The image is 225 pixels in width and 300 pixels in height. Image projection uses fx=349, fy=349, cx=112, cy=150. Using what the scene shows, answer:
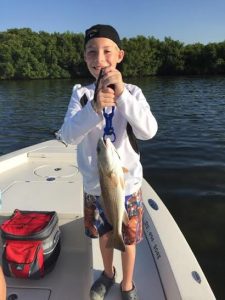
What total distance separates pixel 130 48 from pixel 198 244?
55.3 m

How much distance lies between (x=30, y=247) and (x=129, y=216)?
3.70 ft

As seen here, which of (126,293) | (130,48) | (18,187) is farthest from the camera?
(130,48)

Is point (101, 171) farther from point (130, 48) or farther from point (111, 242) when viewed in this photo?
point (130, 48)

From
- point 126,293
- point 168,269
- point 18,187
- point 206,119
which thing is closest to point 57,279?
point 126,293

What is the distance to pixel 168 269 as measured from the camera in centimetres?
280

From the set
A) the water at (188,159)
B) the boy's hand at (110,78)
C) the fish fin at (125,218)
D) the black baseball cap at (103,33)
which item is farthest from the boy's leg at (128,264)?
the water at (188,159)

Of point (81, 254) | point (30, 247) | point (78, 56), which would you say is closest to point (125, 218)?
→ point (30, 247)

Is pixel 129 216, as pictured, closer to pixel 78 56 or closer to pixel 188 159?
pixel 188 159

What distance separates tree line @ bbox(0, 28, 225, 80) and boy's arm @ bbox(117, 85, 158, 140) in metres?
48.5

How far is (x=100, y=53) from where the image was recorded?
2232 mm

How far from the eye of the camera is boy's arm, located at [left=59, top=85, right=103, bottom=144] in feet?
6.81

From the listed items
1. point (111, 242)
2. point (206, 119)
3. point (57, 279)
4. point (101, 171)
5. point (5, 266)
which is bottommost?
point (206, 119)

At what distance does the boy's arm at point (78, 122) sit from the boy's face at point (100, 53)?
11.1 inches

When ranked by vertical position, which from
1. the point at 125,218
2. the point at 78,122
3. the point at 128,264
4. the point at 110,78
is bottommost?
the point at 128,264
